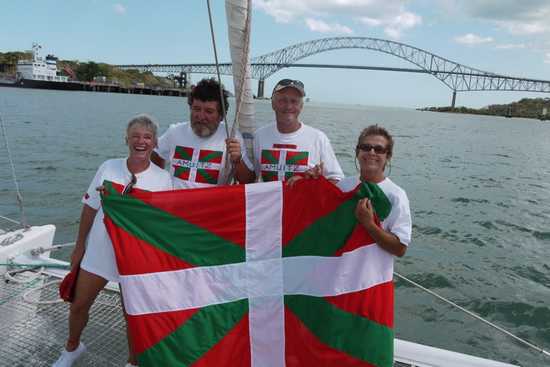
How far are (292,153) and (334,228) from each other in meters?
0.63

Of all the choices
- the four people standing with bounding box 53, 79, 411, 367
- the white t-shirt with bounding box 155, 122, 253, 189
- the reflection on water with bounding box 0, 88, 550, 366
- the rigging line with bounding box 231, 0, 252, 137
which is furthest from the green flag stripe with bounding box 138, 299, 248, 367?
the reflection on water with bounding box 0, 88, 550, 366

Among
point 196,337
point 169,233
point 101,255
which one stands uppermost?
point 169,233

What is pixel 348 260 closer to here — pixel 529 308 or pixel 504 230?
pixel 529 308

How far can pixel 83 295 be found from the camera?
2.37 meters

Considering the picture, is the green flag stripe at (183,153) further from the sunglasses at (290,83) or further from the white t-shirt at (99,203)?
the sunglasses at (290,83)

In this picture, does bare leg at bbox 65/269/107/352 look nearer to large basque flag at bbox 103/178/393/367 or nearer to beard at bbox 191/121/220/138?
large basque flag at bbox 103/178/393/367

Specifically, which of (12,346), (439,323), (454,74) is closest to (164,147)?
(12,346)

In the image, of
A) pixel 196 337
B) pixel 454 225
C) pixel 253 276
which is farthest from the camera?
pixel 454 225

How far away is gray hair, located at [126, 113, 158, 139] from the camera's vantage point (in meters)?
2.50

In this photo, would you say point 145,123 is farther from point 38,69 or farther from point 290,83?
point 38,69

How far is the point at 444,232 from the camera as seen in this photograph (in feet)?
31.8

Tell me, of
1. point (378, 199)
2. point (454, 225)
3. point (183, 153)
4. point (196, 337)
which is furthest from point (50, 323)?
point (454, 225)

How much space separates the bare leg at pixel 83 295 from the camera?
2.34 meters

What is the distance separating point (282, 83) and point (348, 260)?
1.17 m
